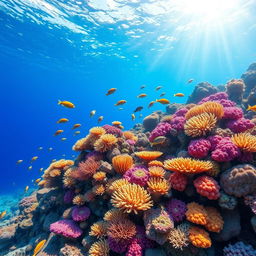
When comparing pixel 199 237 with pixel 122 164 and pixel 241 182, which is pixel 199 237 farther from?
pixel 122 164

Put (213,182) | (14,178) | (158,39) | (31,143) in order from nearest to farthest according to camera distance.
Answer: (213,182) < (158,39) < (14,178) < (31,143)

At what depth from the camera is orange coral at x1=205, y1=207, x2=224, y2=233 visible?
3.18 m

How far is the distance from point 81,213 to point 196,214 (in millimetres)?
2972

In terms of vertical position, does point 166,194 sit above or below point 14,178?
below

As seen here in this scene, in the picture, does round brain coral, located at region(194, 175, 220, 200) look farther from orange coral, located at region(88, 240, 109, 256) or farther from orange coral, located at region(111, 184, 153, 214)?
orange coral, located at region(88, 240, 109, 256)

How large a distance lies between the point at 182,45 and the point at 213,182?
36.7 m

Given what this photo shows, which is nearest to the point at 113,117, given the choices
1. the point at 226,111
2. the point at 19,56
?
the point at 19,56

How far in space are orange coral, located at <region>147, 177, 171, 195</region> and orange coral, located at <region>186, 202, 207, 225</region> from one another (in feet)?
1.83

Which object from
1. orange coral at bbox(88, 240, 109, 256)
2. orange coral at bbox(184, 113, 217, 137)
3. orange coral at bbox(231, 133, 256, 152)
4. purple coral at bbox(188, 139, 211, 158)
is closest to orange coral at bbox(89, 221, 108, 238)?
orange coral at bbox(88, 240, 109, 256)

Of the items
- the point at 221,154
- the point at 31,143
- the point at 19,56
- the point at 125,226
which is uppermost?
the point at 31,143

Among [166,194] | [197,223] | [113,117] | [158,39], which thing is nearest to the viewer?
[197,223]

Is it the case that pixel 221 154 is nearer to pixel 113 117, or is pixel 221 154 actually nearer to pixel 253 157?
pixel 253 157

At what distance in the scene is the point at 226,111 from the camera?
470 centimetres

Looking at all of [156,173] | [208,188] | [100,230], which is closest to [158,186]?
[156,173]
